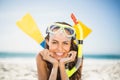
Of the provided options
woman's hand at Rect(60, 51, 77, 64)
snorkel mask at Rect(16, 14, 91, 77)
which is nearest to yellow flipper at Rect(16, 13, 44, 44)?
snorkel mask at Rect(16, 14, 91, 77)

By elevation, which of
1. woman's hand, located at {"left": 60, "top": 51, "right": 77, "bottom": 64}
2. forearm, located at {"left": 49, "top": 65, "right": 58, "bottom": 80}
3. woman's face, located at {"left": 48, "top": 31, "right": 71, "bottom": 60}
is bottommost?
forearm, located at {"left": 49, "top": 65, "right": 58, "bottom": 80}

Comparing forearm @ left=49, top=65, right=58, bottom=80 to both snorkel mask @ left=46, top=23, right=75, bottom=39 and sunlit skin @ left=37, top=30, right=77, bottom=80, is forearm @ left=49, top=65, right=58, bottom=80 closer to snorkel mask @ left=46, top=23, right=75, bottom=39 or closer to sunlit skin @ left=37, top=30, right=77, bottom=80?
sunlit skin @ left=37, top=30, right=77, bottom=80

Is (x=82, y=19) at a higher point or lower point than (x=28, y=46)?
higher

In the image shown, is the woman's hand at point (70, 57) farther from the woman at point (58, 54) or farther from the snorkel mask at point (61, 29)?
the snorkel mask at point (61, 29)

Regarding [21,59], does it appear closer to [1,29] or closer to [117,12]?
[1,29]

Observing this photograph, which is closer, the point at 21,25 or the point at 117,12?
the point at 21,25

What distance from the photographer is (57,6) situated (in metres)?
2.02

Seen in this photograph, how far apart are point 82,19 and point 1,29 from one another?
590 millimetres

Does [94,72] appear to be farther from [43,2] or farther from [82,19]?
[43,2]

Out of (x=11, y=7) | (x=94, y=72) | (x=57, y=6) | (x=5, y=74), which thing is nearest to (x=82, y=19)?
(x=57, y=6)

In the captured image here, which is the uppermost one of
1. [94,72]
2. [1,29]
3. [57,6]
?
[57,6]

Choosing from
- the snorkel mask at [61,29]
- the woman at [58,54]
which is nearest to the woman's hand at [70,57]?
the woman at [58,54]

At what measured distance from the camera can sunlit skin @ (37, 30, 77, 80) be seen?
1912 millimetres

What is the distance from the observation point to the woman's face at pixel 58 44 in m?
1.93
